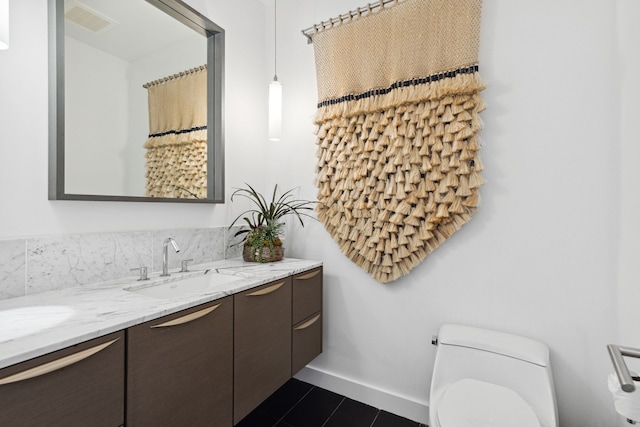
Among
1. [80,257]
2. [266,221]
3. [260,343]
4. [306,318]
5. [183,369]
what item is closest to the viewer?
[183,369]

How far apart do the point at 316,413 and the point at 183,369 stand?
105 cm

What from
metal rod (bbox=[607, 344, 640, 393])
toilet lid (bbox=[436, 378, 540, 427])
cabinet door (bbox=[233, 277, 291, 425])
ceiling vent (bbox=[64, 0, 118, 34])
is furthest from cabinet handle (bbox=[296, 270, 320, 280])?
ceiling vent (bbox=[64, 0, 118, 34])

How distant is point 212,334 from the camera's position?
119 centimetres

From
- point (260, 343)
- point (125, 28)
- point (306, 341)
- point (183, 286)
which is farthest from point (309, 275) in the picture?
point (125, 28)

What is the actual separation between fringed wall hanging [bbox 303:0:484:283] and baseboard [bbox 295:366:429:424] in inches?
27.1

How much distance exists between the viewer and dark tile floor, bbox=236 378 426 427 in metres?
1.72

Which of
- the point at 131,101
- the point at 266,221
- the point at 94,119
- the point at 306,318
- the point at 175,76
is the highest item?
the point at 175,76

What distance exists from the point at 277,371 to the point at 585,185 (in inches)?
65.3

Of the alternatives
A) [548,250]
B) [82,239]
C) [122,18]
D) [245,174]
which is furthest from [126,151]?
[548,250]

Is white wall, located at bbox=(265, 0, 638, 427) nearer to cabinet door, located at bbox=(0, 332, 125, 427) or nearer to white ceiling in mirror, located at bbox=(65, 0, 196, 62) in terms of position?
cabinet door, located at bbox=(0, 332, 125, 427)

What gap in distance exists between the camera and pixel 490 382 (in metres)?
1.36

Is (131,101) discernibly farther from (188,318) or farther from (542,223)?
(542,223)

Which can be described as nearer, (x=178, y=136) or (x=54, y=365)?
(x=54, y=365)

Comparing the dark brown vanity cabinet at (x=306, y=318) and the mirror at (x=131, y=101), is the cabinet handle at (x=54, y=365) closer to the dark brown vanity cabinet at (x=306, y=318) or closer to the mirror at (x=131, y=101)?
the mirror at (x=131, y=101)
